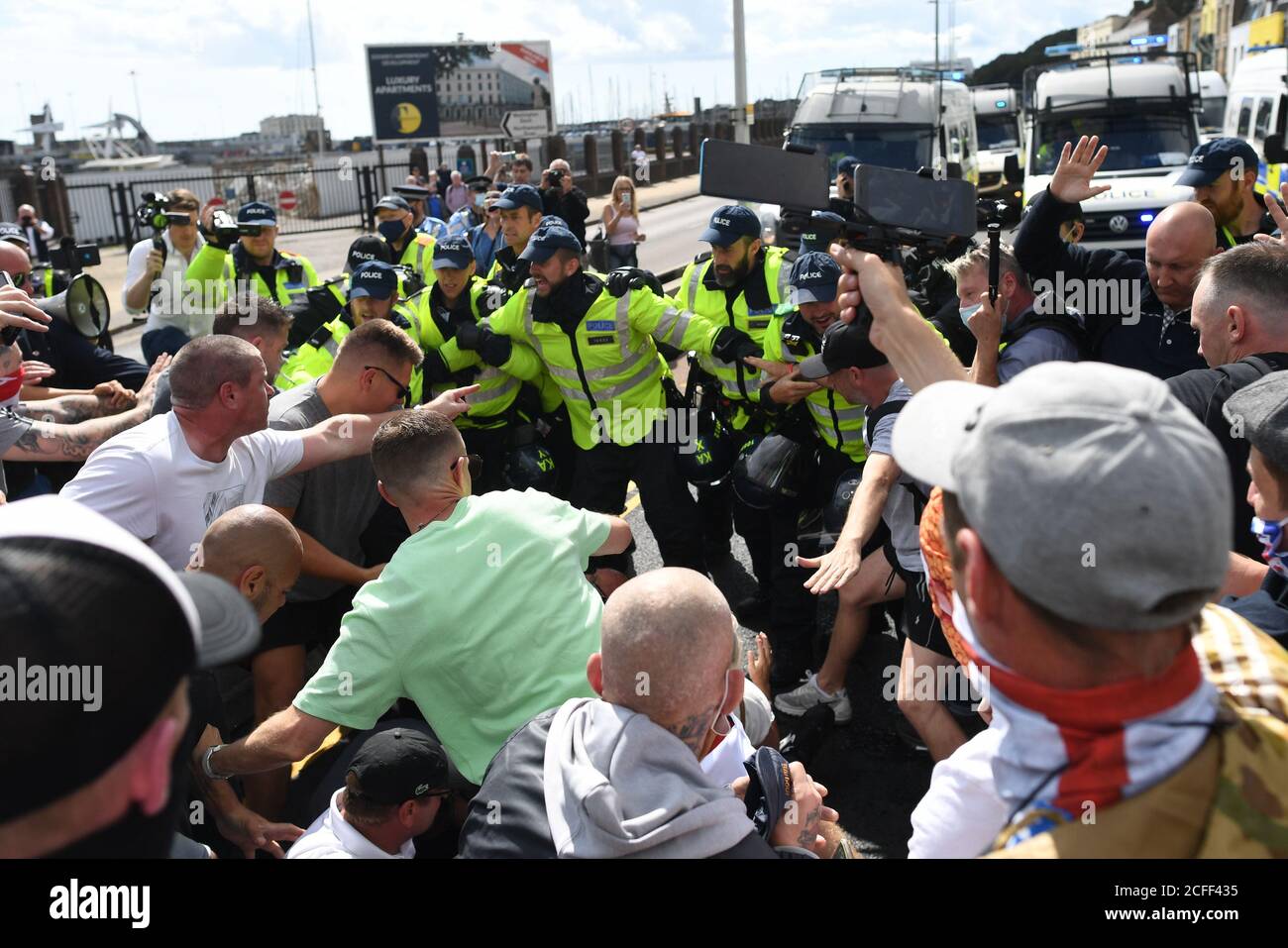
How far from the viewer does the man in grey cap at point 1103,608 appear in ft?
3.47

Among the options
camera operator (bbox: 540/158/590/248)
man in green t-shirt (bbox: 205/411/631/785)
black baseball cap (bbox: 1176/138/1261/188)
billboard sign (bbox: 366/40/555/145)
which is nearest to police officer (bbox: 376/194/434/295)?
camera operator (bbox: 540/158/590/248)

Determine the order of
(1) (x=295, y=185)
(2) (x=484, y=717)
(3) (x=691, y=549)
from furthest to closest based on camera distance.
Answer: (1) (x=295, y=185) < (3) (x=691, y=549) < (2) (x=484, y=717)

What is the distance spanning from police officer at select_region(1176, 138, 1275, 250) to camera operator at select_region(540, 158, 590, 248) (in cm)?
562

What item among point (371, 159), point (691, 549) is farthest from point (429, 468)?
point (371, 159)

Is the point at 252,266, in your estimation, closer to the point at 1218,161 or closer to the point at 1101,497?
the point at 1218,161

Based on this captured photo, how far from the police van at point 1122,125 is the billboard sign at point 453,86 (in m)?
26.8

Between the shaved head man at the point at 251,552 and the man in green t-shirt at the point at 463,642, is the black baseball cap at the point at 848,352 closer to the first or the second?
the man in green t-shirt at the point at 463,642

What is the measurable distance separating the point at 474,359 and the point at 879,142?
32.1 feet

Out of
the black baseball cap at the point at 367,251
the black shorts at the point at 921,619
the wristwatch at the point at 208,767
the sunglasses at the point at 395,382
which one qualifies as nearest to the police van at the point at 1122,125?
the black baseball cap at the point at 367,251

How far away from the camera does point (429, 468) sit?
116 inches

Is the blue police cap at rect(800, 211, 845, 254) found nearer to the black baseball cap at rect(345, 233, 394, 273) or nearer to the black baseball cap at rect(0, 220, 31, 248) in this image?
the black baseball cap at rect(345, 233, 394, 273)

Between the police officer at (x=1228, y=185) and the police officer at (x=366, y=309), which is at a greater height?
the police officer at (x=1228, y=185)

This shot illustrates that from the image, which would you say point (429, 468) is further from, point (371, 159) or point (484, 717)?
point (371, 159)
